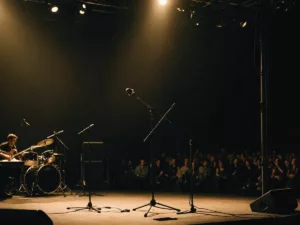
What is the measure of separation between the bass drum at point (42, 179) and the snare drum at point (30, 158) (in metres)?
0.16

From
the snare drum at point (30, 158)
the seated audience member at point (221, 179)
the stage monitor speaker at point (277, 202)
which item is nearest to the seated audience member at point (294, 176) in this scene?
the seated audience member at point (221, 179)

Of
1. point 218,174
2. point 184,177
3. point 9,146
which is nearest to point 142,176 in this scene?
point 184,177

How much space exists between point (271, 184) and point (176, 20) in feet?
16.3

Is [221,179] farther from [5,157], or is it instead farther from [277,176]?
[5,157]

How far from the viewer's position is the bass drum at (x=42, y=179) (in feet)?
33.3

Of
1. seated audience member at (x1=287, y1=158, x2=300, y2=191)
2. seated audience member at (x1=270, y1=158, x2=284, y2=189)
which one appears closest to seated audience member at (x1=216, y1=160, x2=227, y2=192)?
seated audience member at (x1=270, y1=158, x2=284, y2=189)

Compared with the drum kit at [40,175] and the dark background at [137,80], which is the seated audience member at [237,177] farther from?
the drum kit at [40,175]

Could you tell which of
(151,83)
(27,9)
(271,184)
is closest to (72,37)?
(27,9)

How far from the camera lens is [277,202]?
717cm

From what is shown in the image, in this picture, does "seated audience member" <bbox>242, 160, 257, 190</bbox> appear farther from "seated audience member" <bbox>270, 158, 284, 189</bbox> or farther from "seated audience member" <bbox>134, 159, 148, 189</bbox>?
"seated audience member" <bbox>134, 159, 148, 189</bbox>

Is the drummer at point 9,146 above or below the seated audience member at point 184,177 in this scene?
above

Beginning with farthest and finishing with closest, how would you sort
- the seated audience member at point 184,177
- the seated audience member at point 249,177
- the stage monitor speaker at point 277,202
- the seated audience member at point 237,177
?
1. the seated audience member at point 184,177
2. the seated audience member at point 237,177
3. the seated audience member at point 249,177
4. the stage monitor speaker at point 277,202

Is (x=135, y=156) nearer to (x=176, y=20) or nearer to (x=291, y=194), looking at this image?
(x=176, y=20)

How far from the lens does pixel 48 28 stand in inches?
542
